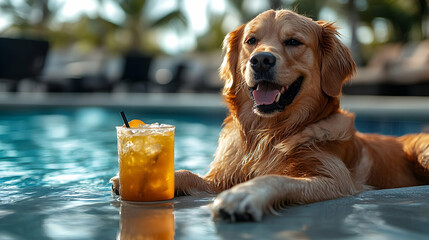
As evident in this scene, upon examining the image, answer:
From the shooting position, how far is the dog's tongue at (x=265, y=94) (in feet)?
10.5

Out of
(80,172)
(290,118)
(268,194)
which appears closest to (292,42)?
(290,118)

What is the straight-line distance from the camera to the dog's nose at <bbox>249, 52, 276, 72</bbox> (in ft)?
9.95

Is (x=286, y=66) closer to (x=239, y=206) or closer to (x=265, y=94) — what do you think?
(x=265, y=94)

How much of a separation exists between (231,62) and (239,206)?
1667mm

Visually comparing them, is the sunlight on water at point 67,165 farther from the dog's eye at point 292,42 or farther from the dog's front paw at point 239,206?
the dog's eye at point 292,42

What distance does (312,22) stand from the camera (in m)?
3.44

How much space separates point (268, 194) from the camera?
242 centimetres

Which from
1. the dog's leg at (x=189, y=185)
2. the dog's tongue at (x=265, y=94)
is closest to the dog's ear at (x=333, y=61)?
the dog's tongue at (x=265, y=94)

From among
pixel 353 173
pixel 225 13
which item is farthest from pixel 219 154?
pixel 225 13

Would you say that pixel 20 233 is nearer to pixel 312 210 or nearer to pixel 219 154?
pixel 312 210

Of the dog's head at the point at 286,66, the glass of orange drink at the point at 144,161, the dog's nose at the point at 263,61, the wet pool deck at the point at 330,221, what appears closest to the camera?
the wet pool deck at the point at 330,221

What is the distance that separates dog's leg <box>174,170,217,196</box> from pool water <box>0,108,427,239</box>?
19 cm

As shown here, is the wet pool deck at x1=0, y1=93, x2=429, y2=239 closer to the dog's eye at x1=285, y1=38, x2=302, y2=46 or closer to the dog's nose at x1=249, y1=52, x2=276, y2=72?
the dog's nose at x1=249, y1=52, x2=276, y2=72

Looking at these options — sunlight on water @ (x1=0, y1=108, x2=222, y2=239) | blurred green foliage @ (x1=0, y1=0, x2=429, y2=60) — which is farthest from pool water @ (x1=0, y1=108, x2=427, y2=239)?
blurred green foliage @ (x1=0, y1=0, x2=429, y2=60)
